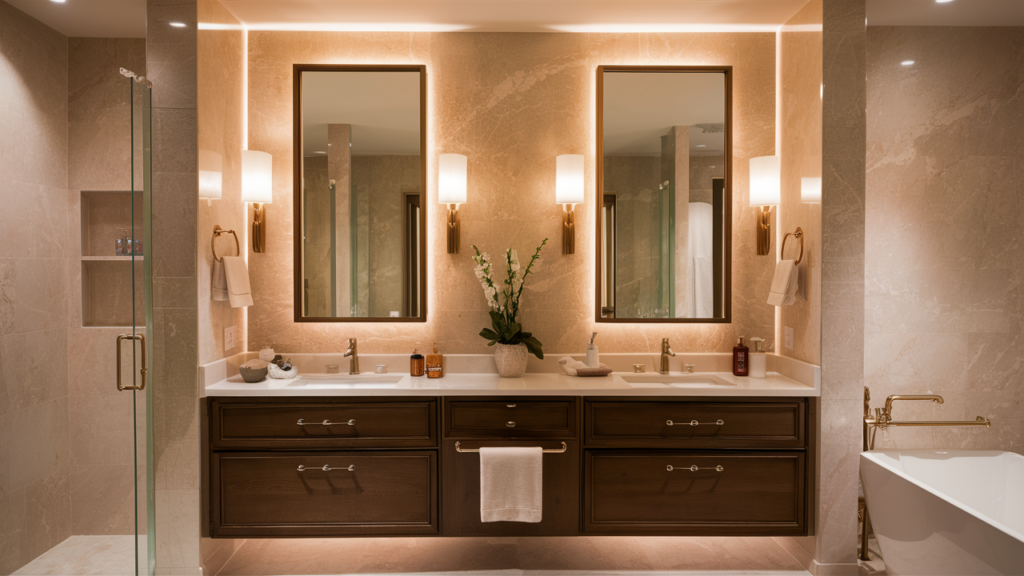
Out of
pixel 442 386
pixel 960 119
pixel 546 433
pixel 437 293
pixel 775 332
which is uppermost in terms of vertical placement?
pixel 960 119

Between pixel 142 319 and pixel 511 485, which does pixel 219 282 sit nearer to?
pixel 142 319

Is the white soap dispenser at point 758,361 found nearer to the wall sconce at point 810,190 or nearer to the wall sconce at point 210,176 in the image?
the wall sconce at point 810,190

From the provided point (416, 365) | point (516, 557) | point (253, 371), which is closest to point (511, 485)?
point (516, 557)

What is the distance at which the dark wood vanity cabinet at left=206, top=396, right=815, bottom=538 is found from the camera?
2.36 m

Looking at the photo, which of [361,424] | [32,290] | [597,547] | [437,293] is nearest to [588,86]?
[437,293]

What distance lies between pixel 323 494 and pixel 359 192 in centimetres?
150

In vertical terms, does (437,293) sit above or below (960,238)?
below

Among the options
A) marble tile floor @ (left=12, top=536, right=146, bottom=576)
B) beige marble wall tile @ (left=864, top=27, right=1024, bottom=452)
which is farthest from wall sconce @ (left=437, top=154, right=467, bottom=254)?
beige marble wall tile @ (left=864, top=27, right=1024, bottom=452)

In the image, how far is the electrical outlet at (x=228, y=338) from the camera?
2.57 metres

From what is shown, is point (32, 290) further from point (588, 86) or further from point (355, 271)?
point (588, 86)

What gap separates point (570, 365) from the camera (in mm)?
2721

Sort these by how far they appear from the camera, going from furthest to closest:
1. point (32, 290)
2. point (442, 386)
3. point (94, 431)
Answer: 1. point (442, 386)
2. point (94, 431)
3. point (32, 290)

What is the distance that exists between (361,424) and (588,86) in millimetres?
2072

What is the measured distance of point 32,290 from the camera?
6.79 ft
